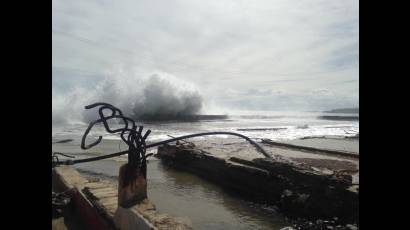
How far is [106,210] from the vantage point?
521 cm

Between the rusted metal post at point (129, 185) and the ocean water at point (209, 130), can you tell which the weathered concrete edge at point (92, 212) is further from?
the ocean water at point (209, 130)

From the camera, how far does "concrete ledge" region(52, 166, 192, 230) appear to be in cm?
419

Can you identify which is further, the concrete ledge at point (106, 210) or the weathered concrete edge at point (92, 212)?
the weathered concrete edge at point (92, 212)

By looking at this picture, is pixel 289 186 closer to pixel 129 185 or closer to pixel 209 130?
pixel 129 185

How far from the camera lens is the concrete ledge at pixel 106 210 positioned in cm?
419

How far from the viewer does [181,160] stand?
12.5m

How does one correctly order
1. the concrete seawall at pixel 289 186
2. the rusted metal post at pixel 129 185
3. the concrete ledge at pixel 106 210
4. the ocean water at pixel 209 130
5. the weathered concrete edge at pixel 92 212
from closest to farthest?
the concrete ledge at pixel 106 210 < the weathered concrete edge at pixel 92 212 < the rusted metal post at pixel 129 185 < the concrete seawall at pixel 289 186 < the ocean water at pixel 209 130

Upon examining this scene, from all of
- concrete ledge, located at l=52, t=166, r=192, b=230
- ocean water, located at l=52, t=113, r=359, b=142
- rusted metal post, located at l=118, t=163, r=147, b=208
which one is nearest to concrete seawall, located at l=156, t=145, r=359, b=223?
concrete ledge, located at l=52, t=166, r=192, b=230

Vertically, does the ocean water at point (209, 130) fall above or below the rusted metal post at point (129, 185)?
below

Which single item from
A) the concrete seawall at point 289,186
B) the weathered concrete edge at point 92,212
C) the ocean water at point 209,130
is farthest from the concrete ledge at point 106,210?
the ocean water at point 209,130

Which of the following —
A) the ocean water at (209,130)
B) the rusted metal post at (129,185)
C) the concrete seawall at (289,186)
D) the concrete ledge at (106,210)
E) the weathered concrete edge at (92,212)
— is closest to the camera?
the concrete ledge at (106,210)
